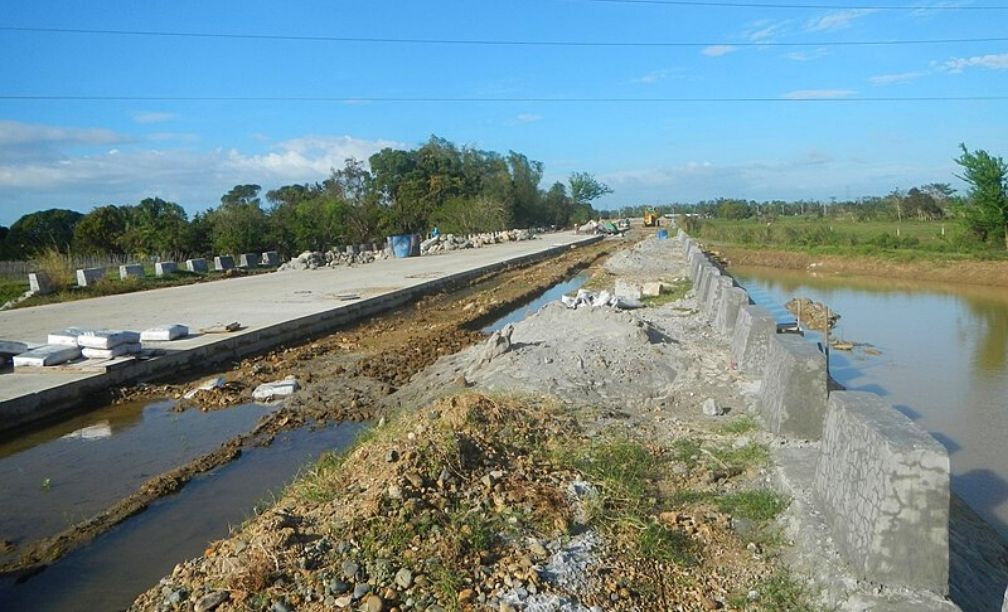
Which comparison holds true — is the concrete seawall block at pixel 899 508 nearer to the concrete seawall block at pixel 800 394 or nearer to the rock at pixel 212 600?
the concrete seawall block at pixel 800 394

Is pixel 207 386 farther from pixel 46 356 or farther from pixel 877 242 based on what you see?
pixel 877 242

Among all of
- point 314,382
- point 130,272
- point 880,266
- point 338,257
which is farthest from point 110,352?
point 880,266

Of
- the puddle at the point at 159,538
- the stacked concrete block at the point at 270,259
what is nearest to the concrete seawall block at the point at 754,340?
the puddle at the point at 159,538

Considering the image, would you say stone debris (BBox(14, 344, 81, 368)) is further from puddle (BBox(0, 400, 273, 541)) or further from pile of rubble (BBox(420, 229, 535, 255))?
pile of rubble (BBox(420, 229, 535, 255))

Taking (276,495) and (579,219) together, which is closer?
(276,495)

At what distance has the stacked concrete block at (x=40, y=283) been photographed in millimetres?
21094

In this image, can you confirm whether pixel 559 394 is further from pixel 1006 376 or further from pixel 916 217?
pixel 916 217

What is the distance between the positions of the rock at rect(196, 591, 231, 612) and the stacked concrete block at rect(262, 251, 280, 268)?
30.3 metres

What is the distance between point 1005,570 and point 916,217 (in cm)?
5340

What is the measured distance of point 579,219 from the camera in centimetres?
9031

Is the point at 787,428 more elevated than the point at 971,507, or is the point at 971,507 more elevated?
the point at 787,428

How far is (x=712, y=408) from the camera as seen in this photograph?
689 centimetres

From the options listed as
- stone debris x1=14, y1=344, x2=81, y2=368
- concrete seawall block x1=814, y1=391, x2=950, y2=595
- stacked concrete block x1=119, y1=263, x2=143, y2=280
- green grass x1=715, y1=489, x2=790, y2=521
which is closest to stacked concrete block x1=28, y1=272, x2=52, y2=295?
stacked concrete block x1=119, y1=263, x2=143, y2=280

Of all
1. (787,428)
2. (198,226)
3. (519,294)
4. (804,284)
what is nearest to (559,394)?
(787,428)
